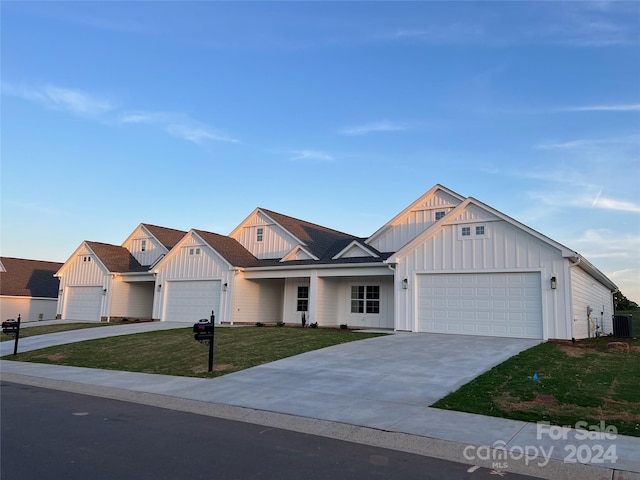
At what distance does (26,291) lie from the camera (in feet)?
126

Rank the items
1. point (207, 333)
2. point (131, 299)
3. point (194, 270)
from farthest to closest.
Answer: point (131, 299) → point (194, 270) → point (207, 333)

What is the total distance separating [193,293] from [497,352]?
17733 millimetres

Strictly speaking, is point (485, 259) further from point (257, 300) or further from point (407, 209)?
point (257, 300)

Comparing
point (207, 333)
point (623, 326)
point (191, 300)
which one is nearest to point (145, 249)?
point (191, 300)

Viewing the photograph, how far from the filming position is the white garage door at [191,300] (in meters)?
26.2

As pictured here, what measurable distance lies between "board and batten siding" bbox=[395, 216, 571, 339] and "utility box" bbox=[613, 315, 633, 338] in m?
9.62

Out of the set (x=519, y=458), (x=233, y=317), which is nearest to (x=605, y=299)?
(x=233, y=317)

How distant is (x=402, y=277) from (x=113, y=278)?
1939cm

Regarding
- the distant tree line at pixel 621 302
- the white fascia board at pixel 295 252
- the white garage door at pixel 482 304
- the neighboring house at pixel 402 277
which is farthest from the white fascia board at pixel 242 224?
the distant tree line at pixel 621 302

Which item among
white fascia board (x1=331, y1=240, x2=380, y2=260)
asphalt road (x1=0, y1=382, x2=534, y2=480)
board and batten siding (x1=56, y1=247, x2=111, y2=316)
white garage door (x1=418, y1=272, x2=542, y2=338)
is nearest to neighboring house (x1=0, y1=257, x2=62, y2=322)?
board and batten siding (x1=56, y1=247, x2=111, y2=316)

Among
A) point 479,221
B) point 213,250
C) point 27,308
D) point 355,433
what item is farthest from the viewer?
point 27,308

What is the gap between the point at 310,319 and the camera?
23.4m

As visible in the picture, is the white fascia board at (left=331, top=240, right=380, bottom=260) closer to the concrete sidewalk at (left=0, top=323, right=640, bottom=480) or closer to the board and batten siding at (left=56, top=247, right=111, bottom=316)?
the concrete sidewalk at (left=0, top=323, right=640, bottom=480)

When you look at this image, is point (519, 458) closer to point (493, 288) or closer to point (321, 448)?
point (321, 448)
